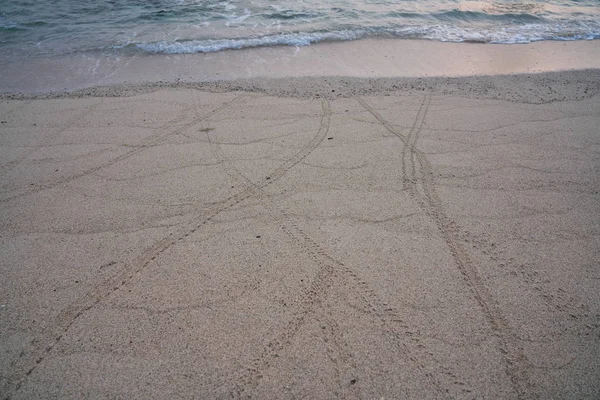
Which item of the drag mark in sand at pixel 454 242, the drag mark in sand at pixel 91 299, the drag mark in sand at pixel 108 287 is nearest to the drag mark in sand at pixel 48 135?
the drag mark in sand at pixel 108 287

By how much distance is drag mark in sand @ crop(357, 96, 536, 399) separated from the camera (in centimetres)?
235

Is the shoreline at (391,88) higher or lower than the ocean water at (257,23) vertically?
lower

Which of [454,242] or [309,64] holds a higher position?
[309,64]

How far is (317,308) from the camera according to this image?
269cm

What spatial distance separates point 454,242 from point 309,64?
4828mm

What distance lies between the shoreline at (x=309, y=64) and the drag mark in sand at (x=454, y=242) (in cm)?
203

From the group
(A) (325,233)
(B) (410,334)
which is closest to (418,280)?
(B) (410,334)

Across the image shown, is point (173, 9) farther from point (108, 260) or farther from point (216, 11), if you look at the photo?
point (108, 260)

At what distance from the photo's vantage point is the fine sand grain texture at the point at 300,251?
2.35m

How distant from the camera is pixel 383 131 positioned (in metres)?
4.74

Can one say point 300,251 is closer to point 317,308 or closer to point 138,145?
point 317,308

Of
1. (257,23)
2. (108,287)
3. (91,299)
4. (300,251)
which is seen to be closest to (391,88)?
(300,251)

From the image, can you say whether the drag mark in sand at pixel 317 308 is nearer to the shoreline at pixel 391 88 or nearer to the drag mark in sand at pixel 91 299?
the drag mark in sand at pixel 91 299

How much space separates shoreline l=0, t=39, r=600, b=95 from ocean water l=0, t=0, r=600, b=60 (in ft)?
1.34
